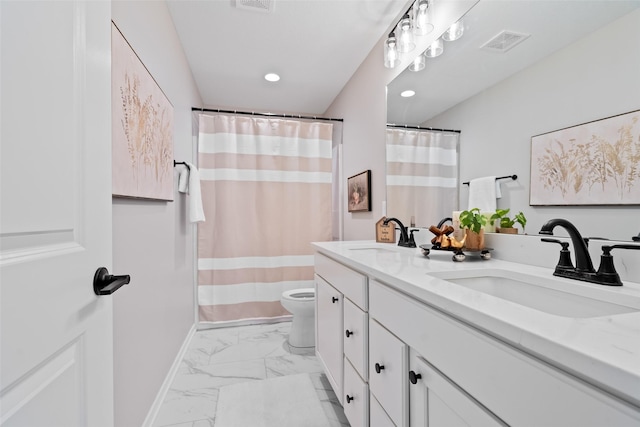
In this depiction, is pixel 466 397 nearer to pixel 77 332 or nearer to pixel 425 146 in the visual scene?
pixel 77 332

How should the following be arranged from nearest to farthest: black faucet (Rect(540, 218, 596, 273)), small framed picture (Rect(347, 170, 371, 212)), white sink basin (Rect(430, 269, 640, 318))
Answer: white sink basin (Rect(430, 269, 640, 318)), black faucet (Rect(540, 218, 596, 273)), small framed picture (Rect(347, 170, 371, 212))

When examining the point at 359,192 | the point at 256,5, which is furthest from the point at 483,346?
the point at 256,5

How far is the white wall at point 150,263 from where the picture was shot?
3.68 feet

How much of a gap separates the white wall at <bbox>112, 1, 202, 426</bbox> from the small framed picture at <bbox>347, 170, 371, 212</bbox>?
4.72 feet

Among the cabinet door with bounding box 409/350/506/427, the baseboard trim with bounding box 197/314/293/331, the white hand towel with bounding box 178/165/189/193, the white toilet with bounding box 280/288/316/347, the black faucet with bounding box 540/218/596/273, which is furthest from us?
the baseboard trim with bounding box 197/314/293/331

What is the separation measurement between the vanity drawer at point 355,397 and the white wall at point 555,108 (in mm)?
906

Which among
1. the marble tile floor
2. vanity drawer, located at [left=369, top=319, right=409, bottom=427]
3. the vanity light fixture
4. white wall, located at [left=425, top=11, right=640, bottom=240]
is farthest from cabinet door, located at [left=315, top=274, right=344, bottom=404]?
the vanity light fixture

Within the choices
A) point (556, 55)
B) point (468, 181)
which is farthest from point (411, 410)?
point (556, 55)

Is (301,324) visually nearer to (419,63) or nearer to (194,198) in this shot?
(194,198)

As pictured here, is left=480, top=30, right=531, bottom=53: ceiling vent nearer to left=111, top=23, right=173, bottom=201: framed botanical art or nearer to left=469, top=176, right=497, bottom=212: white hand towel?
left=469, top=176, right=497, bottom=212: white hand towel

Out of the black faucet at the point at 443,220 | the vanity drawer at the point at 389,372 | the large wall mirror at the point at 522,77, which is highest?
the large wall mirror at the point at 522,77

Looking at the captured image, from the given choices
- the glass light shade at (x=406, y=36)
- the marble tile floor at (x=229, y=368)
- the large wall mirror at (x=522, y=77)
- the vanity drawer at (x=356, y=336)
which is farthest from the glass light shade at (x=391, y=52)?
the marble tile floor at (x=229, y=368)

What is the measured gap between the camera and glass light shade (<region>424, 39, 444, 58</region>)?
154 centimetres

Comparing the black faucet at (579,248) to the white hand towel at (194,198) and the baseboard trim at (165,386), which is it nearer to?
the baseboard trim at (165,386)
